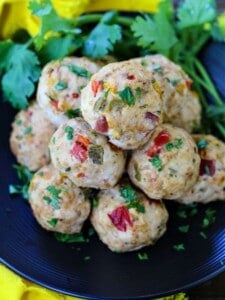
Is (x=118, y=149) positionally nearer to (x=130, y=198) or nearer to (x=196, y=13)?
(x=130, y=198)

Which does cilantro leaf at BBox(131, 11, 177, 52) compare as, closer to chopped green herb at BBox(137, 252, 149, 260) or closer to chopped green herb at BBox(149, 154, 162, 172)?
chopped green herb at BBox(149, 154, 162, 172)

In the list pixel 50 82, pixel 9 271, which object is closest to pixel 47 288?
pixel 9 271

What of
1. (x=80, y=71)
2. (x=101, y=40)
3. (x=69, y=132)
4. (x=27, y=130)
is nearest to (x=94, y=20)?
(x=101, y=40)

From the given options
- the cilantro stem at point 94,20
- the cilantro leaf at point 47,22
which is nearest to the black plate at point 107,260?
the cilantro leaf at point 47,22

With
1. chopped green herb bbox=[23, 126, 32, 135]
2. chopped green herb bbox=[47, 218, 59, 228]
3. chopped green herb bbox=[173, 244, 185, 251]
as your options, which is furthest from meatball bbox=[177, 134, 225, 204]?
chopped green herb bbox=[23, 126, 32, 135]

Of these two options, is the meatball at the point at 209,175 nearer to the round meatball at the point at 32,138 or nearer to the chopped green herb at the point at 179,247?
the chopped green herb at the point at 179,247
